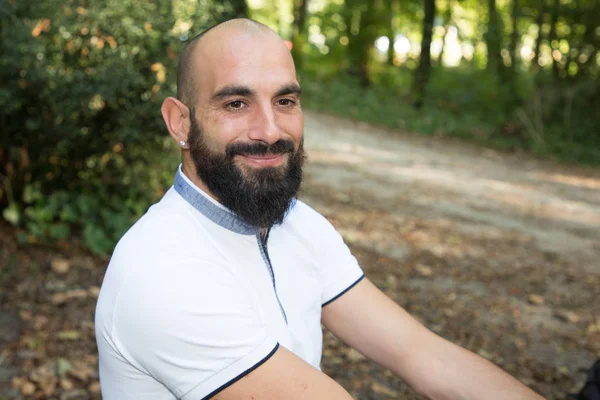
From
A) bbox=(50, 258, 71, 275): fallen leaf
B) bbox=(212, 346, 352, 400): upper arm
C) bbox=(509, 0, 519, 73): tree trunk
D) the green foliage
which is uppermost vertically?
bbox=(212, 346, 352, 400): upper arm

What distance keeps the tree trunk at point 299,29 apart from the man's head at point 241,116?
70.6 feet

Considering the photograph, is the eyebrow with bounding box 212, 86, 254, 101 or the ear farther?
the ear

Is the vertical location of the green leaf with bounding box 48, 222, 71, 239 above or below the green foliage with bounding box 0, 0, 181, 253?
below

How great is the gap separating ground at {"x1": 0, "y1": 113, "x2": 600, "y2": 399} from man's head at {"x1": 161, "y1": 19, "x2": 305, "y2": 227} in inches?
Answer: 92.4

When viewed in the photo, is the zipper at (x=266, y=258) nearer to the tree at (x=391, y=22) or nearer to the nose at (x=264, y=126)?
the nose at (x=264, y=126)

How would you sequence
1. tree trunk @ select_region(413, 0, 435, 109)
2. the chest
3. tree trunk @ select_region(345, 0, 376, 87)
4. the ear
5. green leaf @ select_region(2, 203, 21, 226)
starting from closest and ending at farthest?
the chest, the ear, green leaf @ select_region(2, 203, 21, 226), tree trunk @ select_region(413, 0, 435, 109), tree trunk @ select_region(345, 0, 376, 87)

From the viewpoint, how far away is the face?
207 cm

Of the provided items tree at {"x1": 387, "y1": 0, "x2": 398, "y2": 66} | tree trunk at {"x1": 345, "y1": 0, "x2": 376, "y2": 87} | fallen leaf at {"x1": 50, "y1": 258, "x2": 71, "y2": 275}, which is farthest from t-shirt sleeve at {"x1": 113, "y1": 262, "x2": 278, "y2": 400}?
tree at {"x1": 387, "y1": 0, "x2": 398, "y2": 66}

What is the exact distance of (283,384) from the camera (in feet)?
5.71

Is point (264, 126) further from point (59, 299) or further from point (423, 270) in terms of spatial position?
point (423, 270)

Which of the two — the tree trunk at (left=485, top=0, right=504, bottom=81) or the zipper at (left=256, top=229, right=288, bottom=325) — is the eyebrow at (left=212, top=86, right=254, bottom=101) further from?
the tree trunk at (left=485, top=0, right=504, bottom=81)

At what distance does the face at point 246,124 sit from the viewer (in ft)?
6.79

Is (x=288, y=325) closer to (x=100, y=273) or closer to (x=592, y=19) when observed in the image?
(x=100, y=273)

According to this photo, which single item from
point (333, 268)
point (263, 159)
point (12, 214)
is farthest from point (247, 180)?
point (12, 214)
